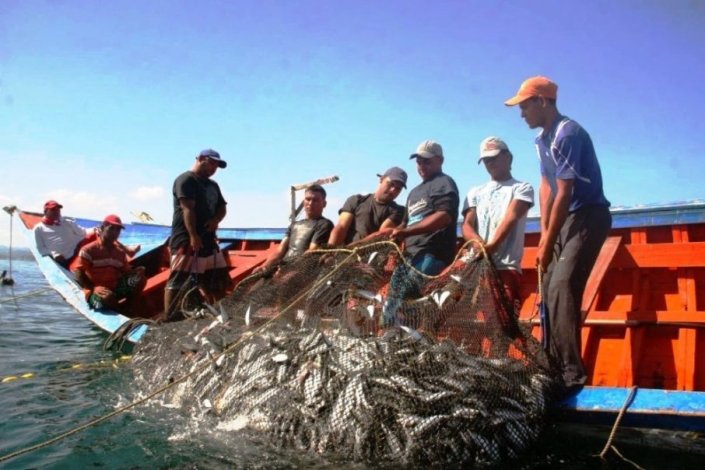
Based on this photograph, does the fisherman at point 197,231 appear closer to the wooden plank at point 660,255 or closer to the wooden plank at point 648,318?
the wooden plank at point 648,318

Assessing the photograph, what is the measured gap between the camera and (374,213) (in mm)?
7059

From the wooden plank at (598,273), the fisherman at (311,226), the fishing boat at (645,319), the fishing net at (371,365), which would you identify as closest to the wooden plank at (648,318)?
the fishing boat at (645,319)

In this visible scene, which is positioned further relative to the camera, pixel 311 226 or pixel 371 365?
pixel 311 226

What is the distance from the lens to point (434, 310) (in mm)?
4984

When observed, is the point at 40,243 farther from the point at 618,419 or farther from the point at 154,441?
the point at 618,419

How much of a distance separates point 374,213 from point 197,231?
3.09 m

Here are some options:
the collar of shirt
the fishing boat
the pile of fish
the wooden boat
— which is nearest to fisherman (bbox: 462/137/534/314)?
the fishing boat

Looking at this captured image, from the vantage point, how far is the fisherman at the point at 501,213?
561 cm

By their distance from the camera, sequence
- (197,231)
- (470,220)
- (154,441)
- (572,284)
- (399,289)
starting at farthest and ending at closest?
(197,231) < (470,220) < (399,289) < (572,284) < (154,441)

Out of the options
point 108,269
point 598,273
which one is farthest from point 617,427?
point 108,269

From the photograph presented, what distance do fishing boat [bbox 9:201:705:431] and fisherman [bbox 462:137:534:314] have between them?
71cm

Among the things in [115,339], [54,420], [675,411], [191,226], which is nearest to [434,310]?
Result: [675,411]

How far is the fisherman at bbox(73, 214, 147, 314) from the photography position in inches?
368

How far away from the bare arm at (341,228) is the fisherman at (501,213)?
161cm
